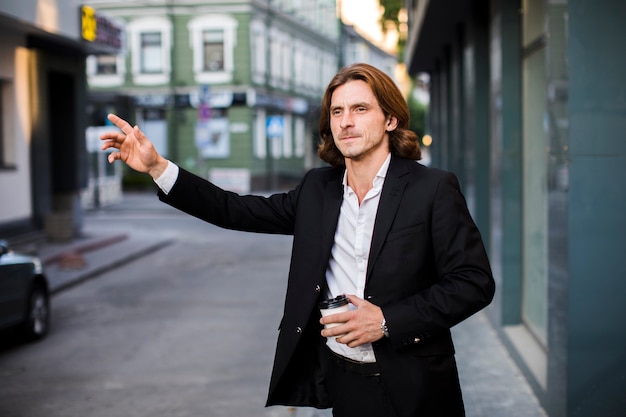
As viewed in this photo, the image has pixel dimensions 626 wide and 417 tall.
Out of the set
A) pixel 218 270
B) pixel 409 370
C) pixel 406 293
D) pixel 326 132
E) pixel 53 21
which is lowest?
pixel 218 270

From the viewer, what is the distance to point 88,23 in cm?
1892

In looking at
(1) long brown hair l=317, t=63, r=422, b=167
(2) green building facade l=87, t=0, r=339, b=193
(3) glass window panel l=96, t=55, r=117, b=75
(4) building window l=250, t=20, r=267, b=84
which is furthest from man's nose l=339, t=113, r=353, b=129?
(3) glass window panel l=96, t=55, r=117, b=75

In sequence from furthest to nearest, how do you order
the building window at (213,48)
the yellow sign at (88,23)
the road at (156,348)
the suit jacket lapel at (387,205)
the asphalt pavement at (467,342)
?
1. the building window at (213,48)
2. the yellow sign at (88,23)
3. the road at (156,348)
4. the asphalt pavement at (467,342)
5. the suit jacket lapel at (387,205)

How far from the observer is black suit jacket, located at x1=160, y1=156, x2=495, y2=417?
290 centimetres

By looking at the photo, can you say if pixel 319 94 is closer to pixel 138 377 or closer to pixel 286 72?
pixel 286 72

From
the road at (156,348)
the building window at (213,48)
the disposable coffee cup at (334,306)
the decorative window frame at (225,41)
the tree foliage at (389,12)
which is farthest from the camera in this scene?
the building window at (213,48)

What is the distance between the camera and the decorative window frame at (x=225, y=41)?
3981 centimetres

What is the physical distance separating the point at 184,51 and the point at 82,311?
30275 mm

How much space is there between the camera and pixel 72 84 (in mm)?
20500

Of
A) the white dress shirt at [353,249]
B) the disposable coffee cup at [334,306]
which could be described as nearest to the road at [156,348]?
the white dress shirt at [353,249]

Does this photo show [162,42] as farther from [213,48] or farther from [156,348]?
[156,348]

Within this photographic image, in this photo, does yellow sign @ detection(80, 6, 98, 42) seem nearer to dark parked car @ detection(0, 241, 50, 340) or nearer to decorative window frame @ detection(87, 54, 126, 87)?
dark parked car @ detection(0, 241, 50, 340)

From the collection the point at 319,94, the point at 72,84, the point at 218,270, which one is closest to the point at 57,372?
the point at 218,270

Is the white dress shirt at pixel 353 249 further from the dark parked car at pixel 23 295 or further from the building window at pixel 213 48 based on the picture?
the building window at pixel 213 48
